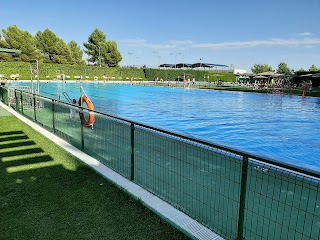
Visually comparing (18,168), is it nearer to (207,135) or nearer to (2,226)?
(2,226)

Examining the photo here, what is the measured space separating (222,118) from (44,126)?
397 inches

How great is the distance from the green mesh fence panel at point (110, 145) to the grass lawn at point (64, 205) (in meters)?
0.56

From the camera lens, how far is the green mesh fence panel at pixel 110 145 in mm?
5818

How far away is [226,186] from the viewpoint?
16.6 feet

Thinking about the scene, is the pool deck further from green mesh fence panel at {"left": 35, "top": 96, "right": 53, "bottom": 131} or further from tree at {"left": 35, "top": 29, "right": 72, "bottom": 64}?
tree at {"left": 35, "top": 29, "right": 72, "bottom": 64}

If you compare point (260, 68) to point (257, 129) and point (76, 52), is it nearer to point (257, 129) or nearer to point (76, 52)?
point (76, 52)

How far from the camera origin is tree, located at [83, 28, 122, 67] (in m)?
82.8

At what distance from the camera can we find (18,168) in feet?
17.6

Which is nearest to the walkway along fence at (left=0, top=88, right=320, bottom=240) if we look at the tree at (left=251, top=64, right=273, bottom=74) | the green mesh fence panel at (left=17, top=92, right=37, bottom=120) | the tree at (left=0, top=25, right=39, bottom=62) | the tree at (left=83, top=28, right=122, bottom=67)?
the green mesh fence panel at (left=17, top=92, right=37, bottom=120)

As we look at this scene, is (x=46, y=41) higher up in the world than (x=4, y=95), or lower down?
higher up

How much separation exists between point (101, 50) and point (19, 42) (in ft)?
74.6

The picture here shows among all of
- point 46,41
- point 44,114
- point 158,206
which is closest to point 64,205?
point 158,206

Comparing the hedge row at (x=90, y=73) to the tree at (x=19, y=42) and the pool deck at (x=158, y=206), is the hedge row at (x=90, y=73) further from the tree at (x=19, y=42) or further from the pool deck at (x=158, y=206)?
the pool deck at (x=158, y=206)

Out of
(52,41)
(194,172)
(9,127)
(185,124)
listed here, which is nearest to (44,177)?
(194,172)
